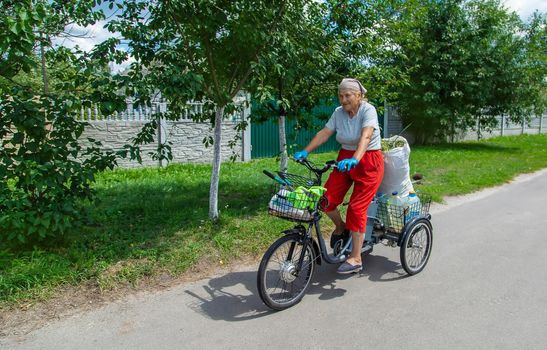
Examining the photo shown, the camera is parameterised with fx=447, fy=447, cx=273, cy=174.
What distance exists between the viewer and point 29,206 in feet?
12.8

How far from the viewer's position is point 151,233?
15.9 feet

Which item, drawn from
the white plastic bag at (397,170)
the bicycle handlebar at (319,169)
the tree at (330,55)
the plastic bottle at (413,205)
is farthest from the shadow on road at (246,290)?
the tree at (330,55)

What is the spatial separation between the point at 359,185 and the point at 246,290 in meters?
1.34

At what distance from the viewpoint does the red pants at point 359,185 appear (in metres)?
3.85

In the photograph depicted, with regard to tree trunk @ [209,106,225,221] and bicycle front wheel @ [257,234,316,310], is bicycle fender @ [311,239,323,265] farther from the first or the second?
tree trunk @ [209,106,225,221]

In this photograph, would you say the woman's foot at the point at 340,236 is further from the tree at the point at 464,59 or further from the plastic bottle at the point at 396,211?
the tree at the point at 464,59

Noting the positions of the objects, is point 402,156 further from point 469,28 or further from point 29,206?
point 469,28

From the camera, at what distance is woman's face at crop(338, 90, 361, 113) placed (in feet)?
12.4

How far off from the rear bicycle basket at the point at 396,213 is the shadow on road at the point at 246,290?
44 centimetres

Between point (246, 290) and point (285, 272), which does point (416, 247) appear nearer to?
point (285, 272)

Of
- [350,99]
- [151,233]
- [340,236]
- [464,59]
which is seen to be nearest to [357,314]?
[340,236]

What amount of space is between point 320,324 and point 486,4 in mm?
14440

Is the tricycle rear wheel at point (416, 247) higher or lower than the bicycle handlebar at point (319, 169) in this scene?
lower

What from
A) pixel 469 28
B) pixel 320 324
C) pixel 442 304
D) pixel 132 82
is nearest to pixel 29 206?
pixel 132 82
